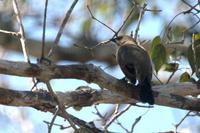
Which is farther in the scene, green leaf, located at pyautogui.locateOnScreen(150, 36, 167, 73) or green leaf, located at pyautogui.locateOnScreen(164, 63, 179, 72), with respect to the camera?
green leaf, located at pyautogui.locateOnScreen(164, 63, 179, 72)

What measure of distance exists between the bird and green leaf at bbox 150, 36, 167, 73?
46 mm

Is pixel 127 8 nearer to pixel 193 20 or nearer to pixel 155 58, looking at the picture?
pixel 193 20

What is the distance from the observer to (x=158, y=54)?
4.03 meters

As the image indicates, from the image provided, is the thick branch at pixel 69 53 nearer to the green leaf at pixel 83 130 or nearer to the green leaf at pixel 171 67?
the green leaf at pixel 171 67

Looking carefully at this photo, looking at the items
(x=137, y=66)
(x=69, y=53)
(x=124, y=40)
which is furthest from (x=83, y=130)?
(x=69, y=53)

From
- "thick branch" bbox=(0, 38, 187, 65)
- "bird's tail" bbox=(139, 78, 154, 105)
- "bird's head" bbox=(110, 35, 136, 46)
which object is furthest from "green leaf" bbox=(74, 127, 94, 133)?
"thick branch" bbox=(0, 38, 187, 65)

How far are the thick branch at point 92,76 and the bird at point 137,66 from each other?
0.24 ft

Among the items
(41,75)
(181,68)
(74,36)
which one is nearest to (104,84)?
(41,75)

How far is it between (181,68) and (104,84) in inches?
45.8

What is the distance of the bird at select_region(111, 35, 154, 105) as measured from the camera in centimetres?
348

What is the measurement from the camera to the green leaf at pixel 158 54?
402 centimetres

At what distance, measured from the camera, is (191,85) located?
3.73 metres

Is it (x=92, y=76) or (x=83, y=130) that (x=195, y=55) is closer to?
(x=92, y=76)

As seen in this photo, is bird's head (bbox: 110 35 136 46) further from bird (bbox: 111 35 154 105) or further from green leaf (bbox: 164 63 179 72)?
green leaf (bbox: 164 63 179 72)
